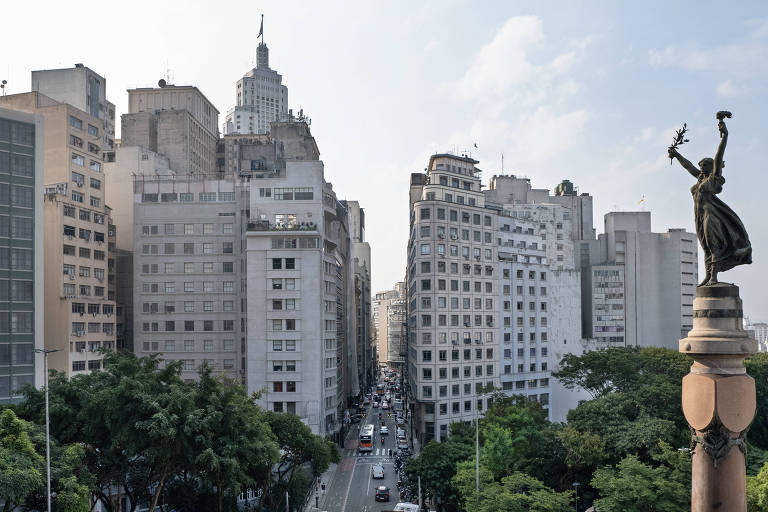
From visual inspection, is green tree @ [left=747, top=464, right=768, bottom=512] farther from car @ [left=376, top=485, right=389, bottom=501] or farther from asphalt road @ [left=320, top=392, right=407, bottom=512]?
car @ [left=376, top=485, right=389, bottom=501]

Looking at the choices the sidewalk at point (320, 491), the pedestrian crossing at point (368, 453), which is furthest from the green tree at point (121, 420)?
the pedestrian crossing at point (368, 453)

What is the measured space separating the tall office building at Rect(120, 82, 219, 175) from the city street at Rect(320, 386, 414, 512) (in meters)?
50.1

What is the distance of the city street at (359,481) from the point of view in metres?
59.2

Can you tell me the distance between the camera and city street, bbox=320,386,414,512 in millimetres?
59219

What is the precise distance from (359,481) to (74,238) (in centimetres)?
4161

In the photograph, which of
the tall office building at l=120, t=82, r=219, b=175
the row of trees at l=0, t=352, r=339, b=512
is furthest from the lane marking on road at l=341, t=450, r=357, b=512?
the tall office building at l=120, t=82, r=219, b=175

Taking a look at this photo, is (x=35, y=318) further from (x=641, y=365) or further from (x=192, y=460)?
(x=641, y=365)

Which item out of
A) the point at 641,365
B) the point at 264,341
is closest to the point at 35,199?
the point at 264,341

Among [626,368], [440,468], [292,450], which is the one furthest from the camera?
[626,368]

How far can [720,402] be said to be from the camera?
1568 cm

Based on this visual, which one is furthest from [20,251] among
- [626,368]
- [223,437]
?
[626,368]

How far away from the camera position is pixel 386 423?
113 m

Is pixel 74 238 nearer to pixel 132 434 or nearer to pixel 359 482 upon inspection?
pixel 359 482

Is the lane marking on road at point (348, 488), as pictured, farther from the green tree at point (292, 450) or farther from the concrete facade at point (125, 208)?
the concrete facade at point (125, 208)
